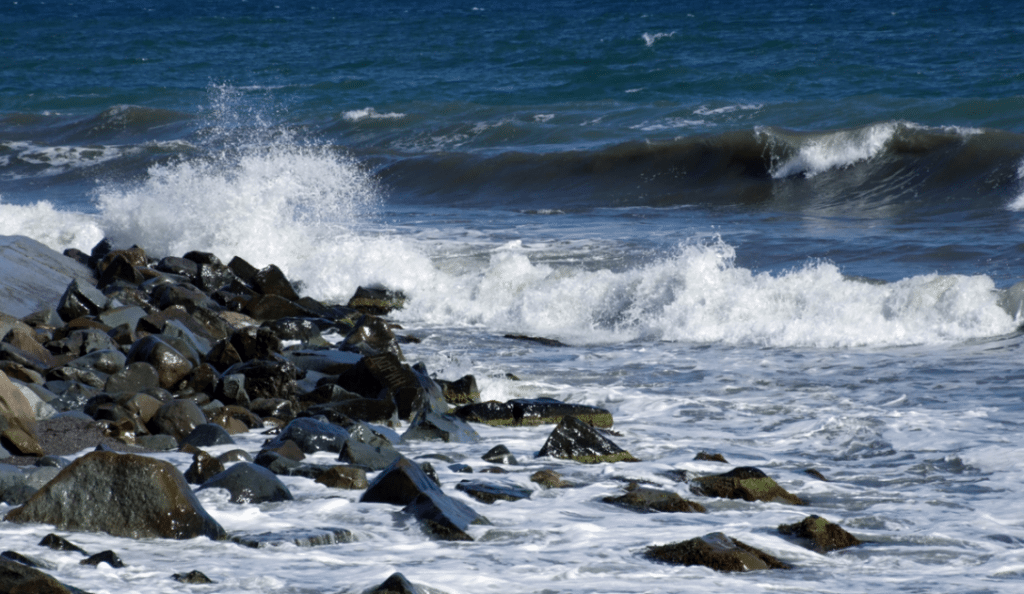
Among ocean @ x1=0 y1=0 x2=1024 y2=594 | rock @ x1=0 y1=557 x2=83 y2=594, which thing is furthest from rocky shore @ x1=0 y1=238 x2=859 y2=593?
ocean @ x1=0 y1=0 x2=1024 y2=594

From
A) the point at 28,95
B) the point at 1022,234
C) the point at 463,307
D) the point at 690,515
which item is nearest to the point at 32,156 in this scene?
the point at 28,95

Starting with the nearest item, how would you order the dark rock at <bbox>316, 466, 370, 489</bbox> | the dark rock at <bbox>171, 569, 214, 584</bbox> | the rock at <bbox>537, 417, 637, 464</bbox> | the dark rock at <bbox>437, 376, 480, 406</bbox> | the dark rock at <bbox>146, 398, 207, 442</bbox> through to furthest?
the dark rock at <bbox>171, 569, 214, 584</bbox>, the dark rock at <bbox>316, 466, 370, 489</bbox>, the rock at <bbox>537, 417, 637, 464</bbox>, the dark rock at <bbox>146, 398, 207, 442</bbox>, the dark rock at <bbox>437, 376, 480, 406</bbox>

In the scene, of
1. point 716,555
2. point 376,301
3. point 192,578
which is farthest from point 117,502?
point 376,301

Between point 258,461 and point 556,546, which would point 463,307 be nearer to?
point 258,461

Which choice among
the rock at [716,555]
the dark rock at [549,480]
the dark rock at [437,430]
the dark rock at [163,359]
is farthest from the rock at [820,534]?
the dark rock at [163,359]

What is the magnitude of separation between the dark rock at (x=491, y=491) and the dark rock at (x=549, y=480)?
135 millimetres

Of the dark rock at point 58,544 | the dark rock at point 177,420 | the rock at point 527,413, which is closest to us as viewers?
the dark rock at point 58,544

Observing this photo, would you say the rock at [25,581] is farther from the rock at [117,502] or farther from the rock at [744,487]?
the rock at [744,487]

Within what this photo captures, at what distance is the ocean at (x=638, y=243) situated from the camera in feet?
13.4

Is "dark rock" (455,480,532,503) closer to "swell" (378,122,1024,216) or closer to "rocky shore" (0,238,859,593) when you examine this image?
"rocky shore" (0,238,859,593)

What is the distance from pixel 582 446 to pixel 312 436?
1341 mm

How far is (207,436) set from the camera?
17.7 ft

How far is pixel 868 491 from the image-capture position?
492cm

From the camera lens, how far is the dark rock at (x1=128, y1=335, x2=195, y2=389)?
254 inches
